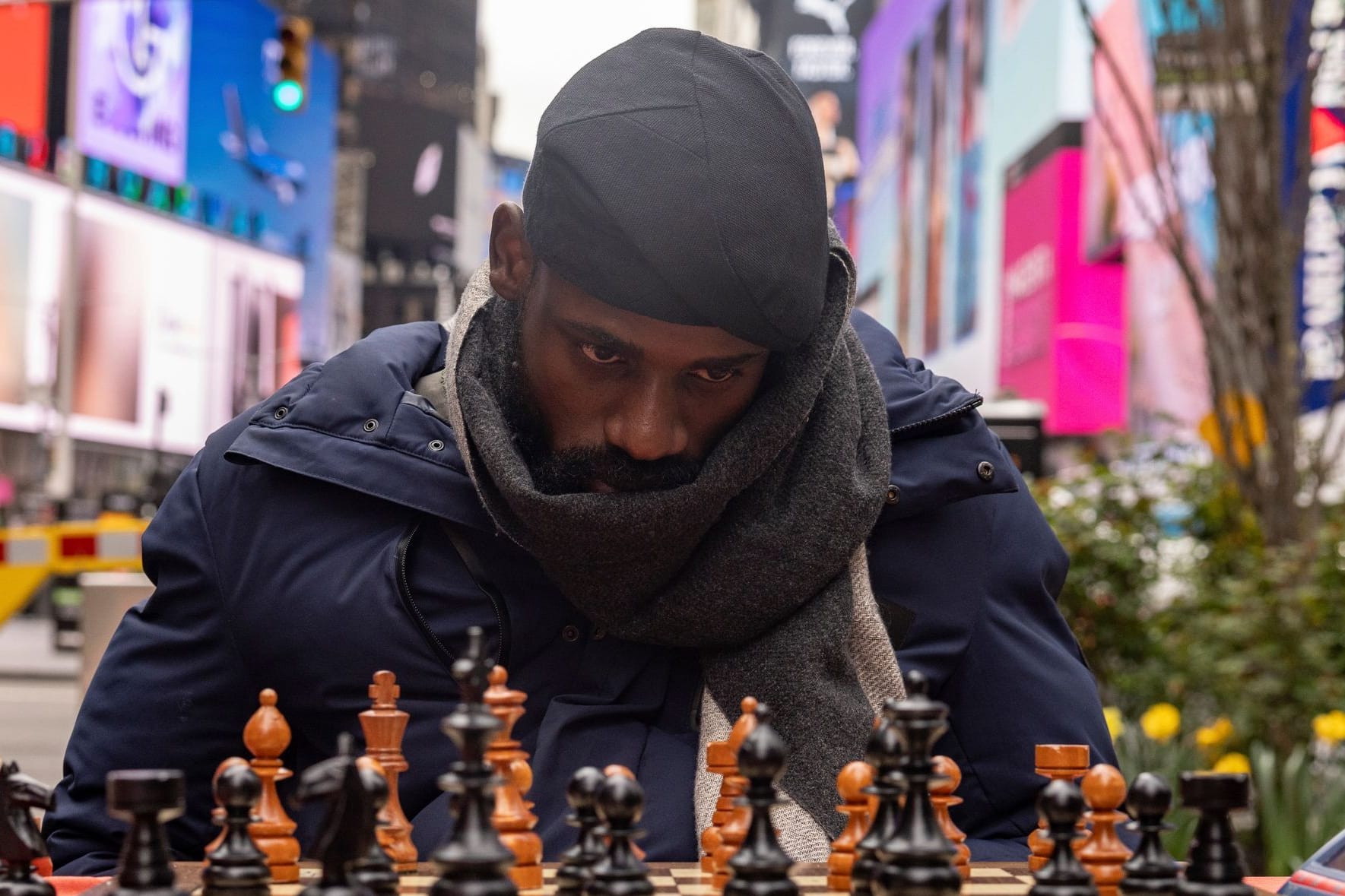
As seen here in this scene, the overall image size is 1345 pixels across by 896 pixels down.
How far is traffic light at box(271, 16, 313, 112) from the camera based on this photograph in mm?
13578

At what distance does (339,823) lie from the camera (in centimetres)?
127

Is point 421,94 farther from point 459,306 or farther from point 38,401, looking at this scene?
point 459,306

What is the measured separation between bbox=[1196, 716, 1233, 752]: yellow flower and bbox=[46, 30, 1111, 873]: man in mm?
2743

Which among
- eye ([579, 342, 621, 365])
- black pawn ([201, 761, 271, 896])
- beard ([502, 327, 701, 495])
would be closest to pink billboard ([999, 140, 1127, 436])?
beard ([502, 327, 701, 495])

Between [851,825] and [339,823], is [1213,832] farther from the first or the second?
[339,823]

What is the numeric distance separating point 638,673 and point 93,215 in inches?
934

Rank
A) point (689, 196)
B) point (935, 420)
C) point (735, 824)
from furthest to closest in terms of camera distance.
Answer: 1. point (935, 420)
2. point (689, 196)
3. point (735, 824)

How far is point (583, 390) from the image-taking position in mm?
2166

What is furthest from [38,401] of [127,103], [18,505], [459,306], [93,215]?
[459,306]

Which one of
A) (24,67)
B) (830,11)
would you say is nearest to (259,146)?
(24,67)

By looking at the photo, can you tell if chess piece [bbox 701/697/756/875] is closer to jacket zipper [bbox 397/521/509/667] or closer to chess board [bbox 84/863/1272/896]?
chess board [bbox 84/863/1272/896]

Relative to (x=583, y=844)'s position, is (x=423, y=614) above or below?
above

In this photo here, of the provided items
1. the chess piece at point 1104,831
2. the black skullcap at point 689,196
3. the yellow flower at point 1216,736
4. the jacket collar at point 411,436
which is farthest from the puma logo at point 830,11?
the chess piece at point 1104,831

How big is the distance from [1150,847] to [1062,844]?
0.28 ft
